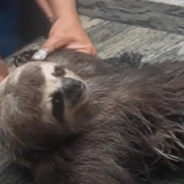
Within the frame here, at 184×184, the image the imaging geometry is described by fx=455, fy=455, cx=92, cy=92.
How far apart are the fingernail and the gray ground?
16.4 inches

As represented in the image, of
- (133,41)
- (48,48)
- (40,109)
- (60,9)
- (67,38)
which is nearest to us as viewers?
(40,109)

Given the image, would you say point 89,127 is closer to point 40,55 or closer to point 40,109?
point 40,109

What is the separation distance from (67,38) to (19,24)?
0.38 m

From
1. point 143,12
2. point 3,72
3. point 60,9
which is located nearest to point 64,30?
point 60,9

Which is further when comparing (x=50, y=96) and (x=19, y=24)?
(x=19, y=24)

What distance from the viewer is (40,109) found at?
3.31 ft

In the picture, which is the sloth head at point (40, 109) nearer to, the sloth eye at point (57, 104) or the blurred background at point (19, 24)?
the sloth eye at point (57, 104)

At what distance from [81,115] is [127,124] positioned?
106mm

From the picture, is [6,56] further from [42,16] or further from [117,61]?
[117,61]

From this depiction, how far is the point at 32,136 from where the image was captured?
39.9 inches

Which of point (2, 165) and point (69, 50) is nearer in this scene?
point (2, 165)

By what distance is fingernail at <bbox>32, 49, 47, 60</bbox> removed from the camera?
1.28 meters

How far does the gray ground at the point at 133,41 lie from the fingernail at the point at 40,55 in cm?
42

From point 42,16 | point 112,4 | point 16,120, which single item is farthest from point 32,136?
point 112,4
